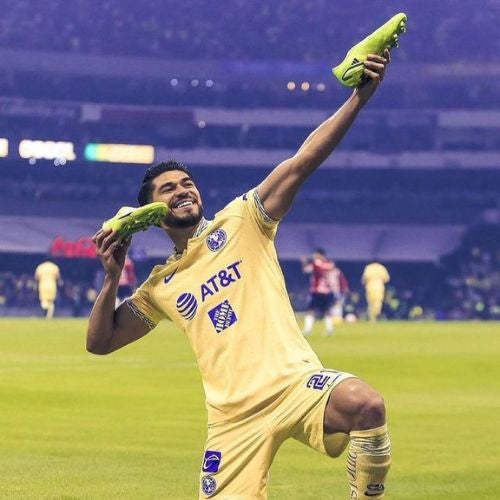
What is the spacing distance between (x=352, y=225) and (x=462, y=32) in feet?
50.6

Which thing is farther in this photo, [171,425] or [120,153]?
[120,153]

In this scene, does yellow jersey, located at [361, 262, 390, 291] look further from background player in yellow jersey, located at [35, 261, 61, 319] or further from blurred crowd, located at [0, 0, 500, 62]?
blurred crowd, located at [0, 0, 500, 62]

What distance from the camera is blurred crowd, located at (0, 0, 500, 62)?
71938 millimetres

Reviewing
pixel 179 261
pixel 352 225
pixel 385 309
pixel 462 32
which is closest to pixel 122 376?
pixel 179 261

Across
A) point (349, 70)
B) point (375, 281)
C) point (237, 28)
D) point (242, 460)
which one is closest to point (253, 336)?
point (242, 460)

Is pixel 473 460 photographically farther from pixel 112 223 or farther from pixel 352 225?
pixel 352 225

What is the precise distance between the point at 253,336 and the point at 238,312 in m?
0.14

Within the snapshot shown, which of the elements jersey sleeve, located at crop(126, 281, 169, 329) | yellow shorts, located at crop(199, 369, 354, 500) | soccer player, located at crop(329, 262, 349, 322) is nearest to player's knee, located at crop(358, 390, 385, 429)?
yellow shorts, located at crop(199, 369, 354, 500)

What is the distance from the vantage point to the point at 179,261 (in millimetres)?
6219

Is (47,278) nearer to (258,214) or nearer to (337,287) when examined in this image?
(337,287)

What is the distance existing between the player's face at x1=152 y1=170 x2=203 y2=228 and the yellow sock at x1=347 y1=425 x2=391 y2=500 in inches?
52.3

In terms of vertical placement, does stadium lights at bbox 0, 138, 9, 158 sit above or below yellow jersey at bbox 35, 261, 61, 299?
above

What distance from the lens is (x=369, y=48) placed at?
5.64m

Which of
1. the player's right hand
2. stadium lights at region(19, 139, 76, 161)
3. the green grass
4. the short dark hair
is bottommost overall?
the green grass
